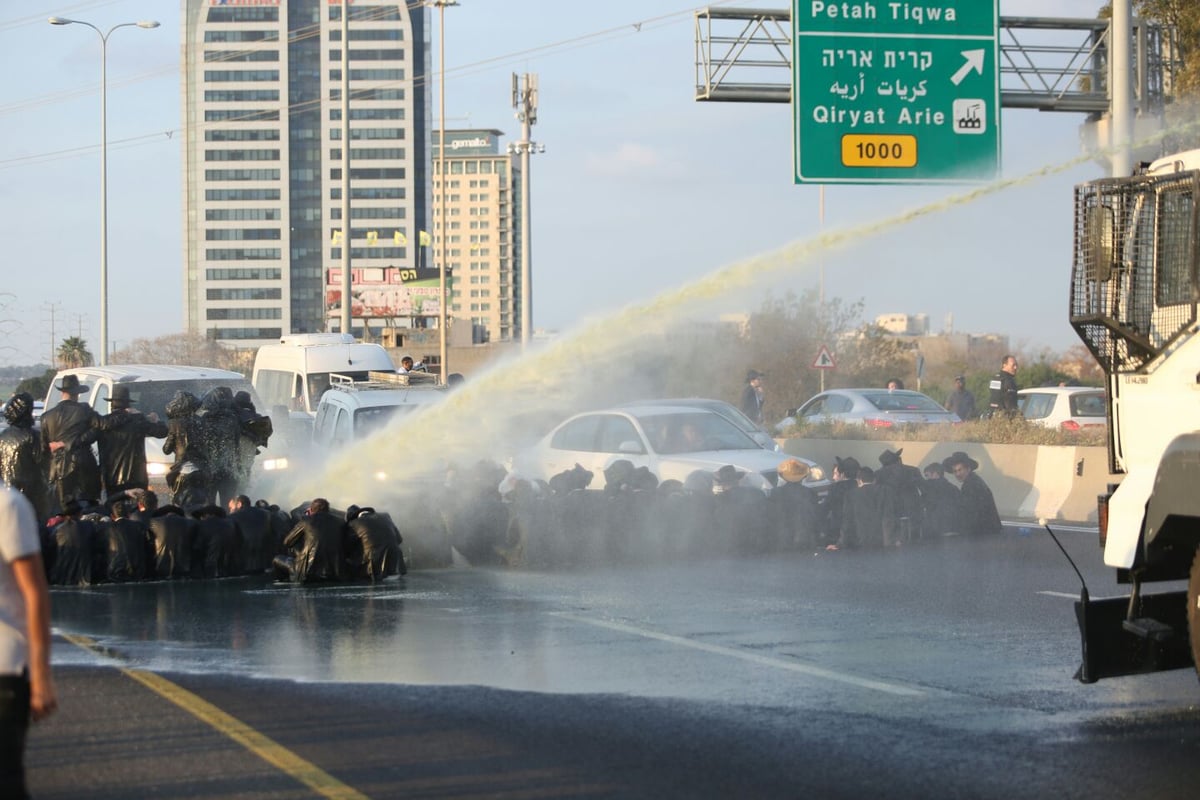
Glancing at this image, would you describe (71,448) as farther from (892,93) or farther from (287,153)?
(287,153)

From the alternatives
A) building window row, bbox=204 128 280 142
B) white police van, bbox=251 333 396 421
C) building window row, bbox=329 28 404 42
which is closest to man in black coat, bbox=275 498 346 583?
white police van, bbox=251 333 396 421

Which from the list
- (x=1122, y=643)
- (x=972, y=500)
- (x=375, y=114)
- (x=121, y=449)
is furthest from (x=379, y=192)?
(x=1122, y=643)

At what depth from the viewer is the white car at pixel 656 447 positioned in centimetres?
1465

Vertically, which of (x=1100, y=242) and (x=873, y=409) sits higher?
(x=1100, y=242)

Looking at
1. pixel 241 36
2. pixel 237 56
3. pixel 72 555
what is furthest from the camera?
pixel 237 56

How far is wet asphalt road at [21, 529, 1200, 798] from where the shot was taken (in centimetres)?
575

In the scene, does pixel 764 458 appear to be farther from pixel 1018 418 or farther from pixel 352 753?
pixel 352 753

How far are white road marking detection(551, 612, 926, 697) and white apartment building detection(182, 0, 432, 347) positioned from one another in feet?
490

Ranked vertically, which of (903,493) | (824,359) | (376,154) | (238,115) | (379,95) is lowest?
(903,493)

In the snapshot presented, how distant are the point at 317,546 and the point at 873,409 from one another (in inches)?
496

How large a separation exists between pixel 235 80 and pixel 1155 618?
6499 inches

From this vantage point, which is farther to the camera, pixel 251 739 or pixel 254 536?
pixel 254 536

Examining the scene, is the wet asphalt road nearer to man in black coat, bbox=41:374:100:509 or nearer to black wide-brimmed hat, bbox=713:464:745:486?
black wide-brimmed hat, bbox=713:464:745:486

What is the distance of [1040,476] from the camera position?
17203mm
